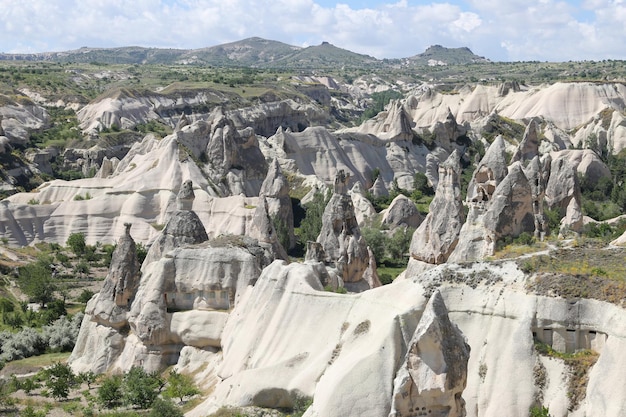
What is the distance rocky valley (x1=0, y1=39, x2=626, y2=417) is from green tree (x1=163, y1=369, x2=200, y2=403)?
492 mm

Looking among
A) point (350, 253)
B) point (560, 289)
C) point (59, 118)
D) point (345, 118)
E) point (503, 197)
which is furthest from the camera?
point (345, 118)

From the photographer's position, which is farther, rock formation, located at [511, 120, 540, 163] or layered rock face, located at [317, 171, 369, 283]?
rock formation, located at [511, 120, 540, 163]

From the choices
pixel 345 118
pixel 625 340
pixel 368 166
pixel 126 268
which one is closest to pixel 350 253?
pixel 126 268

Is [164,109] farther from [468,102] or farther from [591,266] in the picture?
[591,266]

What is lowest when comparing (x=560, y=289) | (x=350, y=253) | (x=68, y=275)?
(x=68, y=275)

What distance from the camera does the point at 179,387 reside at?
2939 cm

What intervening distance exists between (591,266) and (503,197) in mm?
12533

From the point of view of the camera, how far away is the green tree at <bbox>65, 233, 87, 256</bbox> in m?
61.1

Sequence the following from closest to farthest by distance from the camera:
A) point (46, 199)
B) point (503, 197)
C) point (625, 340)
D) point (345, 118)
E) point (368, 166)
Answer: point (625, 340)
point (503, 197)
point (46, 199)
point (368, 166)
point (345, 118)

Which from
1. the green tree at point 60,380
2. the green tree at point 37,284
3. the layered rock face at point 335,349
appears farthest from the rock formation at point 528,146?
the green tree at point 60,380

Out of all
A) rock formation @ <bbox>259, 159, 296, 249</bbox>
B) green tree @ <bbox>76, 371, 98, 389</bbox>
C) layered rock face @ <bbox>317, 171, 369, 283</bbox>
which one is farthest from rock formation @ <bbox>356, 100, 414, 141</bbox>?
green tree @ <bbox>76, 371, 98, 389</bbox>

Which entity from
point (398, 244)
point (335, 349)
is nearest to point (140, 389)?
point (335, 349)

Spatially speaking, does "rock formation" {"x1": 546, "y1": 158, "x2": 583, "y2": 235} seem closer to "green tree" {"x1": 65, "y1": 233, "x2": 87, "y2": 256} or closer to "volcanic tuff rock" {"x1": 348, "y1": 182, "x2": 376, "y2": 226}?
"volcanic tuff rock" {"x1": 348, "y1": 182, "x2": 376, "y2": 226}

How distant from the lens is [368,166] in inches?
3391
